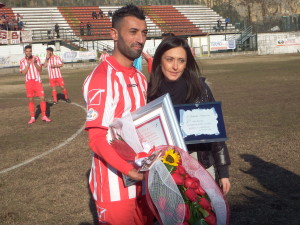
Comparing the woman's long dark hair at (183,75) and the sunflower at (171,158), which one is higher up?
the woman's long dark hair at (183,75)

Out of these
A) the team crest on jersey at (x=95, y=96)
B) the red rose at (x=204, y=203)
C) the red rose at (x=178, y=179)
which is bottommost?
the red rose at (x=204, y=203)

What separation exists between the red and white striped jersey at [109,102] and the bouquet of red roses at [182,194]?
0.56 metres

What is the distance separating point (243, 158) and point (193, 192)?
18.1ft

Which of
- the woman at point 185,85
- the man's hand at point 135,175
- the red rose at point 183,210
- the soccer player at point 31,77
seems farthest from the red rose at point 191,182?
the soccer player at point 31,77

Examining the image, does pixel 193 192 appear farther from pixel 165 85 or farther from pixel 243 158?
pixel 243 158

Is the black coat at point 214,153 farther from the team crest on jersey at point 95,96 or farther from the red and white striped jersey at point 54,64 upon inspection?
the red and white striped jersey at point 54,64

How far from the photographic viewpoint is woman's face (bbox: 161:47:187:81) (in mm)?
3299

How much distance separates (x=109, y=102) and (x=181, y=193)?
0.79 metres

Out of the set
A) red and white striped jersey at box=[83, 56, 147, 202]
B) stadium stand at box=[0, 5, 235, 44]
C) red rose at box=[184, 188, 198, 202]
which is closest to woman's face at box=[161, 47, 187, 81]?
red and white striped jersey at box=[83, 56, 147, 202]

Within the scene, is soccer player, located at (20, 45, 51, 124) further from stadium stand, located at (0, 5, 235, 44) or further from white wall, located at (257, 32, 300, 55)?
white wall, located at (257, 32, 300, 55)

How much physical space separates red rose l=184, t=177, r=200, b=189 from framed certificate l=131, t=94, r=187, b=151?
272 millimetres

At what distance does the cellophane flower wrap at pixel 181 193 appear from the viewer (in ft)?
6.95

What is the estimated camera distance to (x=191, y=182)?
86.4 inches

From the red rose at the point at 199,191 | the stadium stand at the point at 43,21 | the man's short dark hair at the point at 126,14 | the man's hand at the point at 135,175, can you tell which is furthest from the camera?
the stadium stand at the point at 43,21
